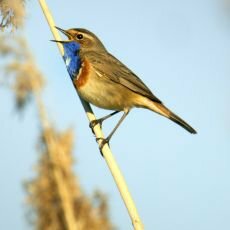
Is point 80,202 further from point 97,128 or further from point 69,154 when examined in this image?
point 97,128

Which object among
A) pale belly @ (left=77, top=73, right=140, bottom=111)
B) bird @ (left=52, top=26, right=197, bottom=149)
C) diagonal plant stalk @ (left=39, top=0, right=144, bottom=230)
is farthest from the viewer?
pale belly @ (left=77, top=73, right=140, bottom=111)

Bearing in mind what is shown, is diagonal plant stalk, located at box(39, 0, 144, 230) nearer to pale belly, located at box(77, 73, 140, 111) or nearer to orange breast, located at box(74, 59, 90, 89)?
orange breast, located at box(74, 59, 90, 89)

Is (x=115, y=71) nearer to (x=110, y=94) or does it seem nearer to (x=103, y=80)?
(x=103, y=80)

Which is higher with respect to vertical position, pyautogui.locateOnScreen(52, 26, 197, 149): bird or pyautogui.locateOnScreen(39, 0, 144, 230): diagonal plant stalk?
pyautogui.locateOnScreen(52, 26, 197, 149): bird

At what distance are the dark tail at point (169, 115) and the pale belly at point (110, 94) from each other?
281 mm

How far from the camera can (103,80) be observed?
247 inches

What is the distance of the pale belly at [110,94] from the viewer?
5984 millimetres

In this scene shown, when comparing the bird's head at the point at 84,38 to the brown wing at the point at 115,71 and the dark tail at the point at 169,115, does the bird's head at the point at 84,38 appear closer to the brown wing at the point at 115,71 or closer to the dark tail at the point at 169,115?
the brown wing at the point at 115,71

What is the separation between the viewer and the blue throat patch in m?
5.90

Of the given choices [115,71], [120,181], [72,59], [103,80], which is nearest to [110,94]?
[103,80]

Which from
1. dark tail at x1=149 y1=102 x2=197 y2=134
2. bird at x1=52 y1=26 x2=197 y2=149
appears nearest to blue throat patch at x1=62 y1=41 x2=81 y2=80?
bird at x1=52 y1=26 x2=197 y2=149

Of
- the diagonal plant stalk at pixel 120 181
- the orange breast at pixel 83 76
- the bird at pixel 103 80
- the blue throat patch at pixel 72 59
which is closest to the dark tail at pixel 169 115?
the bird at pixel 103 80

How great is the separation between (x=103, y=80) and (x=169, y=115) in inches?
34.7

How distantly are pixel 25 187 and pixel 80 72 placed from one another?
3605mm
